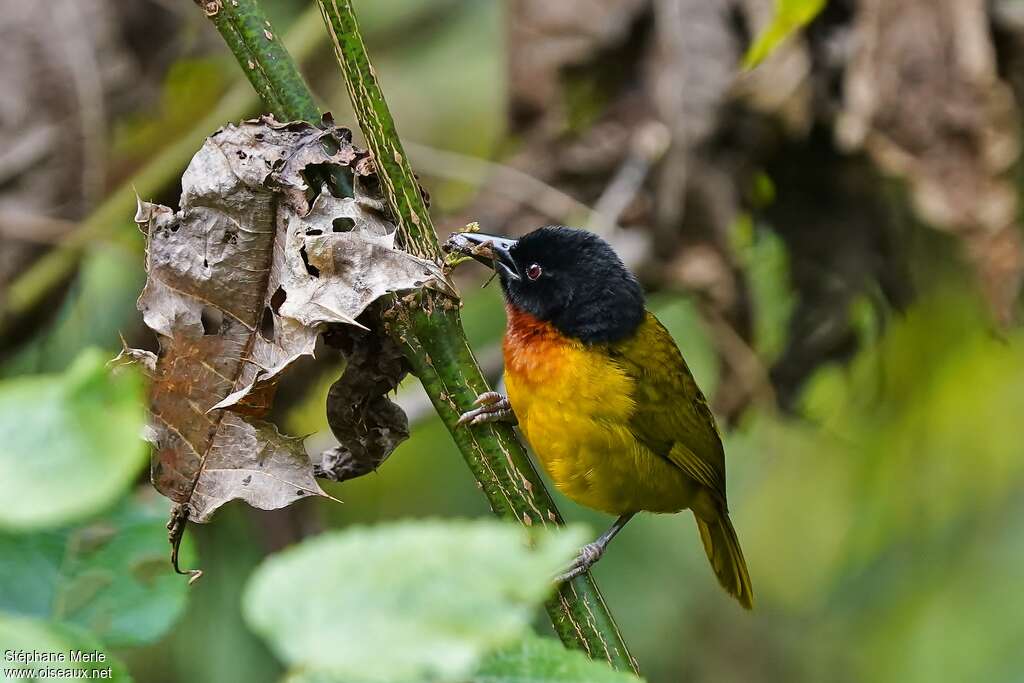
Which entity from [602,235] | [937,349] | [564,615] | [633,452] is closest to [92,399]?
[564,615]

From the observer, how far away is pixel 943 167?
11.3 ft

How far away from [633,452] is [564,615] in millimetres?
1545

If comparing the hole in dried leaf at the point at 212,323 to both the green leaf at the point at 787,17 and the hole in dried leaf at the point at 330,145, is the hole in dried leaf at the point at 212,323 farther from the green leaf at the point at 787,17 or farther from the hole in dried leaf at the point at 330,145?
the green leaf at the point at 787,17

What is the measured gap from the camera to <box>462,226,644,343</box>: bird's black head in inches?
125

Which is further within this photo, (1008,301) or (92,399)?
(1008,301)

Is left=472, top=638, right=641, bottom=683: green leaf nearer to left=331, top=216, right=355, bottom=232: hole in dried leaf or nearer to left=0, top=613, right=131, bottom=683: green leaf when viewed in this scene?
left=0, top=613, right=131, bottom=683: green leaf

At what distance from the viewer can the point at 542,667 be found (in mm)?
918

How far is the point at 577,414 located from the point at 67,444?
2509mm

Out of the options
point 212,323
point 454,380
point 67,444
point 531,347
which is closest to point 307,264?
point 454,380

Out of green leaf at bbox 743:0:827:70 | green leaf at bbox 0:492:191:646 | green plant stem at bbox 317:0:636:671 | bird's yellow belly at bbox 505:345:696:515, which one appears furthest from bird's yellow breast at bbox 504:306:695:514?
green leaf at bbox 0:492:191:646

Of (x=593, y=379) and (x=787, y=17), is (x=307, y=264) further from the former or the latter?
(x=593, y=379)

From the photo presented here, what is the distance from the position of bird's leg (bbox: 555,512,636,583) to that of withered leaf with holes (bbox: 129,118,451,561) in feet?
1.42

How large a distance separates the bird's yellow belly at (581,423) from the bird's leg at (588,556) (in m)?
0.10

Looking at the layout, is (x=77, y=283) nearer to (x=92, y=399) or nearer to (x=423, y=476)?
(x=423, y=476)
